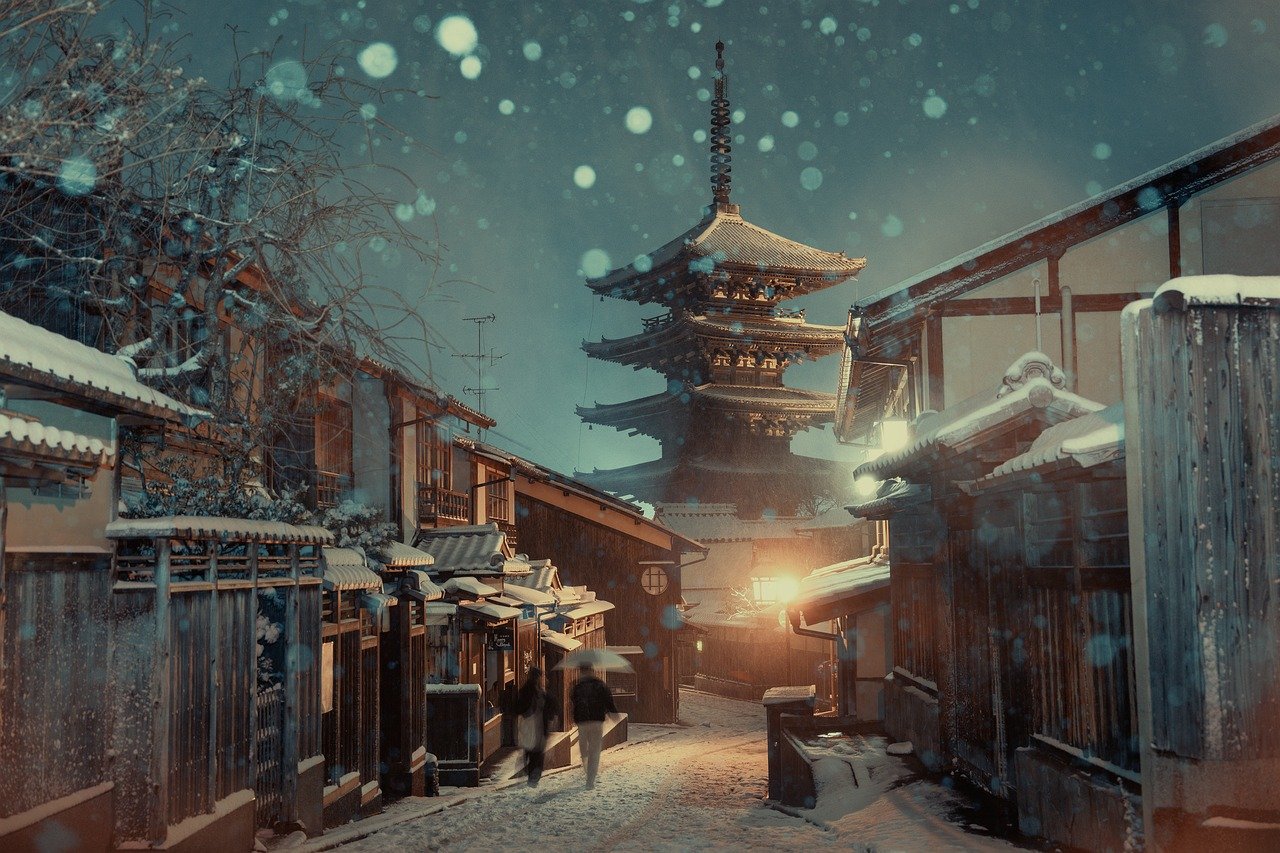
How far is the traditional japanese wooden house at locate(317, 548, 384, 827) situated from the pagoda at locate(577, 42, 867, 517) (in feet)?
102

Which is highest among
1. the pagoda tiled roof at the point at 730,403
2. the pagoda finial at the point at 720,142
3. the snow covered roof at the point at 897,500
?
the pagoda finial at the point at 720,142

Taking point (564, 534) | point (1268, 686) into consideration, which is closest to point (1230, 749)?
point (1268, 686)

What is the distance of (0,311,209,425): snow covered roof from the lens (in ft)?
21.6

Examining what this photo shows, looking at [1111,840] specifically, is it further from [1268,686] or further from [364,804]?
[364,804]

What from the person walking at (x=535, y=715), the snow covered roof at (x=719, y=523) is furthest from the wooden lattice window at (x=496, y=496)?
the snow covered roof at (x=719, y=523)

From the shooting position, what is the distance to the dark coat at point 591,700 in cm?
1591

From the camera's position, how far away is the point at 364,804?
13773mm

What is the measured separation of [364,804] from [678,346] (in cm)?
3479

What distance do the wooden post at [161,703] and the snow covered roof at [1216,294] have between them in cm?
730

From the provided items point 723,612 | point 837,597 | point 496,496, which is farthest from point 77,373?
point 723,612

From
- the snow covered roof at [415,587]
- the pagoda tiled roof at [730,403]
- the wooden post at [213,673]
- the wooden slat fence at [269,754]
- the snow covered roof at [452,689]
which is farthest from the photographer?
the pagoda tiled roof at [730,403]

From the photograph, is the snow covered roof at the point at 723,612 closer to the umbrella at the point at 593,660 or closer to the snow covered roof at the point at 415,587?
the umbrella at the point at 593,660

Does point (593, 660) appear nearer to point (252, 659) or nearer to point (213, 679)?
point (252, 659)

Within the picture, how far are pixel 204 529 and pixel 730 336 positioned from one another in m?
38.0
